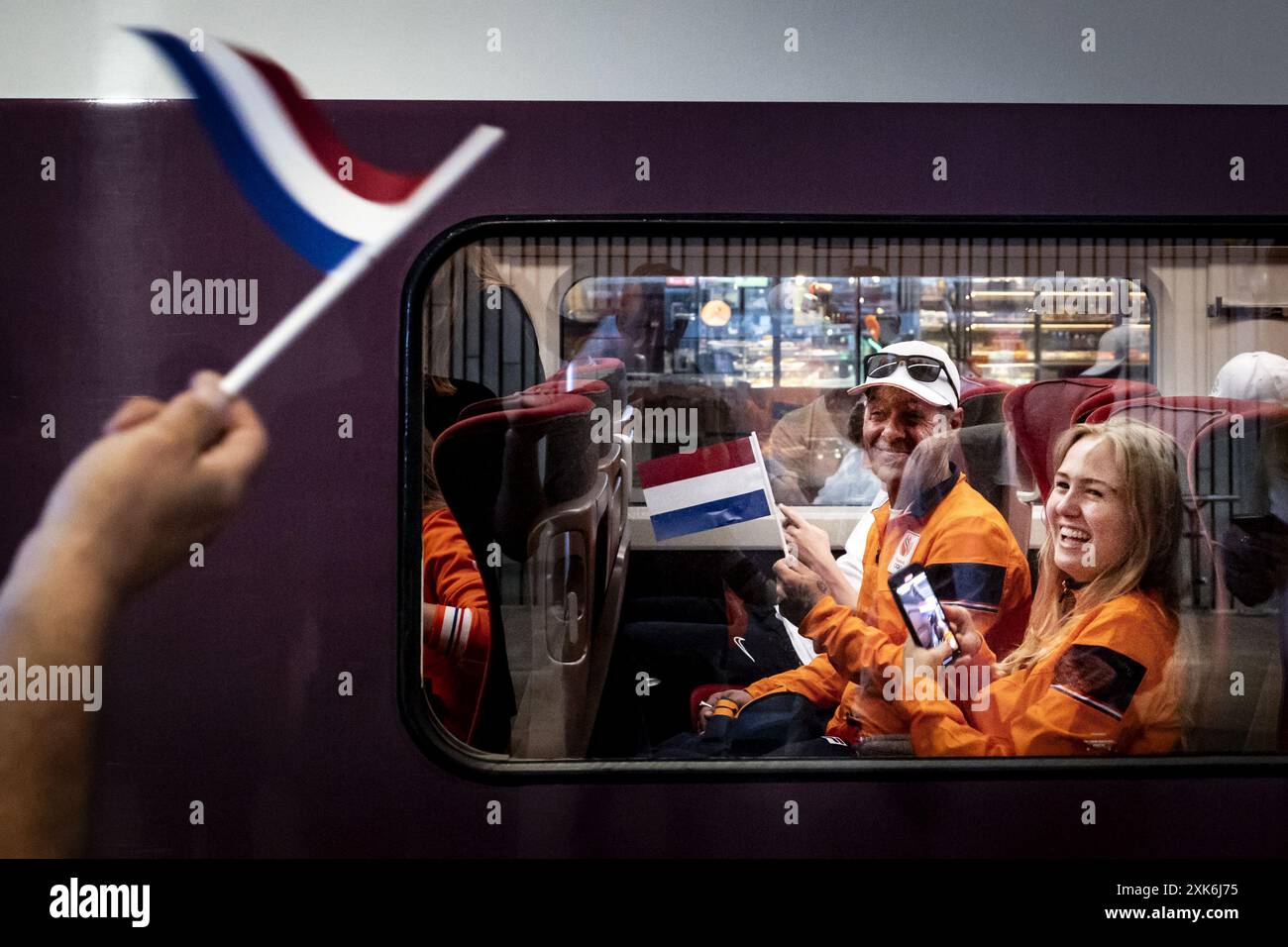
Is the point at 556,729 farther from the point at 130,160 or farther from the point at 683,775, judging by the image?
the point at 130,160

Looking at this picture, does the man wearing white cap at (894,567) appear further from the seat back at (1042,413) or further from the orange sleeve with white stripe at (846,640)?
the seat back at (1042,413)

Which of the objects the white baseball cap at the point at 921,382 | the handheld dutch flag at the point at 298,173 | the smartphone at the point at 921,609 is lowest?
the smartphone at the point at 921,609

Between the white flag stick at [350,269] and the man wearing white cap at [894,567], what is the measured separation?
0.87 m

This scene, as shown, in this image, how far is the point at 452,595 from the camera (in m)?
2.16

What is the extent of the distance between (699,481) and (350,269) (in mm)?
777

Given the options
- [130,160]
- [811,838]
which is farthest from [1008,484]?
[130,160]

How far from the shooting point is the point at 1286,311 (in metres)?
2.10

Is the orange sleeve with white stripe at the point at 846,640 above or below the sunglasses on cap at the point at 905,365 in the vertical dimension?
below

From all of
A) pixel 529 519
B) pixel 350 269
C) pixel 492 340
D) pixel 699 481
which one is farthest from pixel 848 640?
pixel 350 269

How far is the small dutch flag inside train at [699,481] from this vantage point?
2145 millimetres

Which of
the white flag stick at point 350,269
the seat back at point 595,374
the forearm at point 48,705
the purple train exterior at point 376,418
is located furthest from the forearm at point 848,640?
the forearm at point 48,705

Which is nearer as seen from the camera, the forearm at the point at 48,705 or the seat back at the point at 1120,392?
the forearm at the point at 48,705

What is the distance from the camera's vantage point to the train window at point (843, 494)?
82.3 inches
